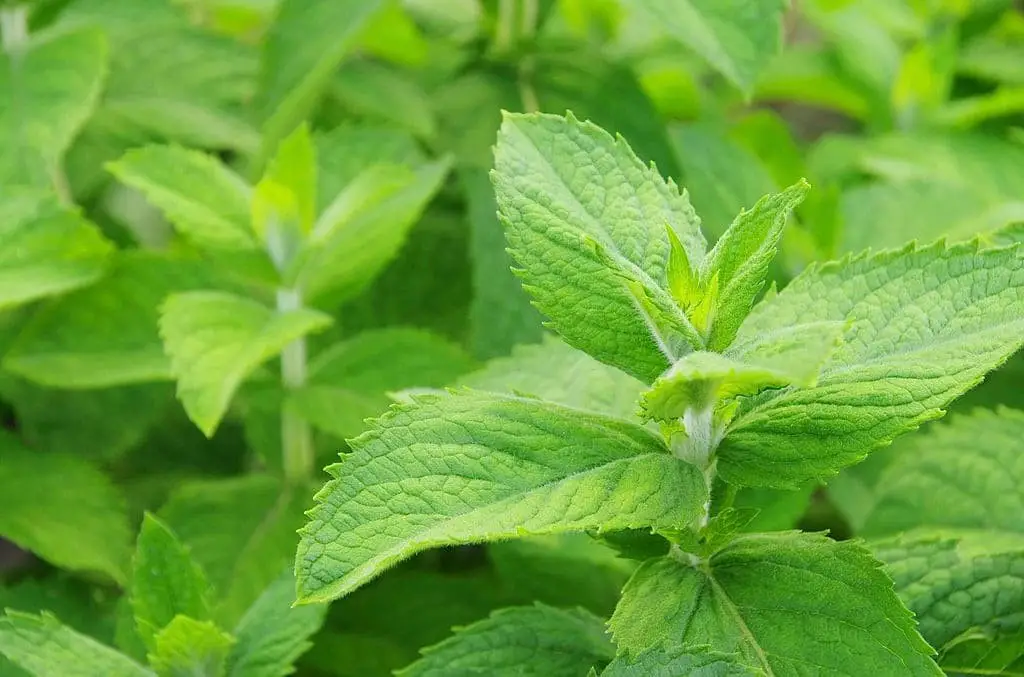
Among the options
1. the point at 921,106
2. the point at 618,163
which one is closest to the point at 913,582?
the point at 618,163

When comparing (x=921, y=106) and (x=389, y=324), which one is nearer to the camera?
(x=389, y=324)

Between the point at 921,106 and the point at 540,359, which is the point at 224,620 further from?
the point at 921,106

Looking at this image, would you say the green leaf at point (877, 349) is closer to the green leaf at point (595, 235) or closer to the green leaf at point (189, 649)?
Answer: the green leaf at point (595, 235)

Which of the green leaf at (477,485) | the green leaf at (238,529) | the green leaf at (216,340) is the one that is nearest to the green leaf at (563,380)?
the green leaf at (477,485)

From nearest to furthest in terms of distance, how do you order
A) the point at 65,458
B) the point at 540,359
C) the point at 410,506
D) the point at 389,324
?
the point at 410,506
the point at 540,359
the point at 65,458
the point at 389,324

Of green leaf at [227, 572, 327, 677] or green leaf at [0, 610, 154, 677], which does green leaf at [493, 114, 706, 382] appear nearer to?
green leaf at [227, 572, 327, 677]

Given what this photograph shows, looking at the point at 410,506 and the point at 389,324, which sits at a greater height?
the point at 389,324
